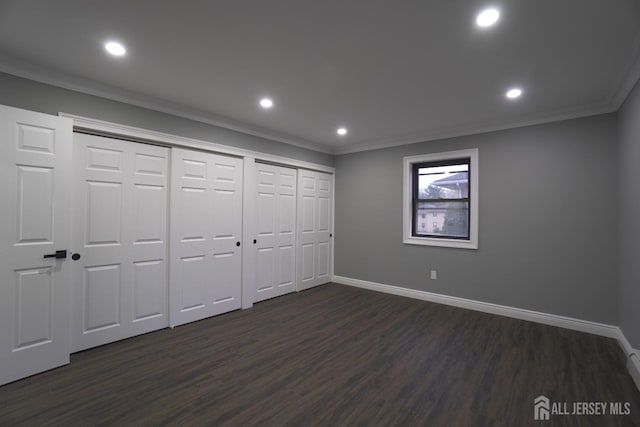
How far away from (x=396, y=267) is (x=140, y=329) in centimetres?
375

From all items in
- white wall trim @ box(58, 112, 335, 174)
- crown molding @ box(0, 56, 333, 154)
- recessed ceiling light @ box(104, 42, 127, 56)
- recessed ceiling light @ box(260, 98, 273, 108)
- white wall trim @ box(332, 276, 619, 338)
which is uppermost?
recessed ceiling light @ box(260, 98, 273, 108)

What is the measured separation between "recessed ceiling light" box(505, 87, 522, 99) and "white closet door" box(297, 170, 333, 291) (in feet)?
10.4

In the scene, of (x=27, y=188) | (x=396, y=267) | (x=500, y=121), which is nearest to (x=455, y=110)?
(x=500, y=121)

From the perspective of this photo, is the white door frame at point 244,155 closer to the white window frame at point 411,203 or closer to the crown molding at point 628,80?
the white window frame at point 411,203

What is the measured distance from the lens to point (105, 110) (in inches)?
116

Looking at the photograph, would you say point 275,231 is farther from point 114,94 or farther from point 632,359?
point 632,359

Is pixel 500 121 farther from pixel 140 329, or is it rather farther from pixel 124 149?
pixel 140 329

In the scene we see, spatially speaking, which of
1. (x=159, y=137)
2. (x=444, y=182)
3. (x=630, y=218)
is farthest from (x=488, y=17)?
(x=159, y=137)

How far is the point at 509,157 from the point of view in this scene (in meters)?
3.89

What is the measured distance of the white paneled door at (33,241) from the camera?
230 centimetres

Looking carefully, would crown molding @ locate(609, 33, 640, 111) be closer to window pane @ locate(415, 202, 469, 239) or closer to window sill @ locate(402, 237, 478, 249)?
window pane @ locate(415, 202, 469, 239)

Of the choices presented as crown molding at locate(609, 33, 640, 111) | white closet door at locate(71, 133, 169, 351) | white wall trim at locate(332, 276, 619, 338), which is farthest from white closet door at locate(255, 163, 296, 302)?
crown molding at locate(609, 33, 640, 111)

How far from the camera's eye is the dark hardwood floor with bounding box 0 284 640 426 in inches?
77.5

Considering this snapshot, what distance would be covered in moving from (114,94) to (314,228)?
3499 millimetres
